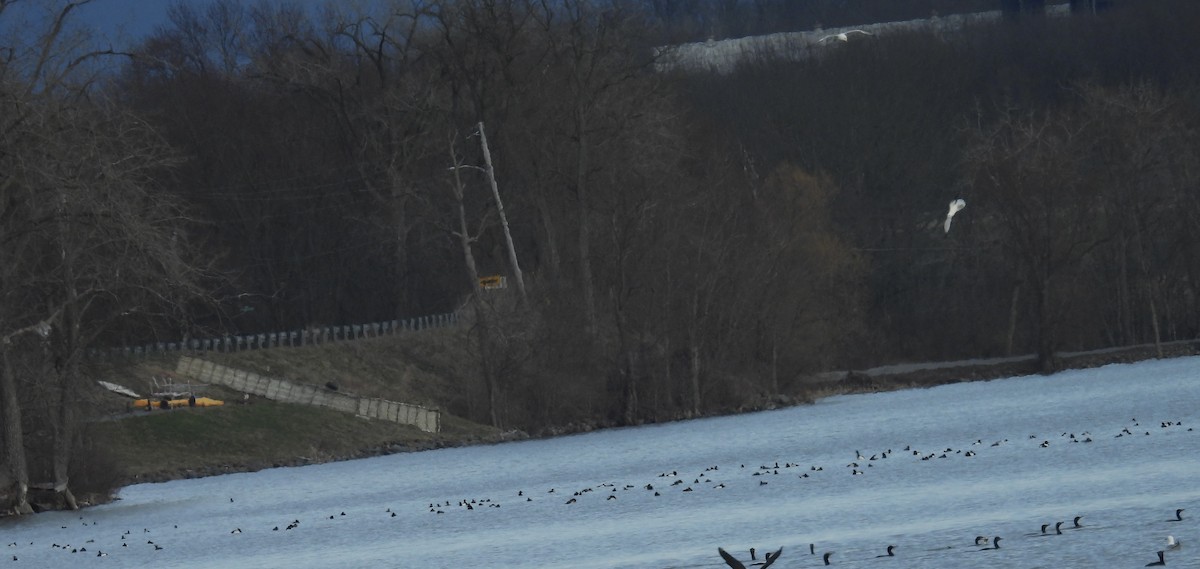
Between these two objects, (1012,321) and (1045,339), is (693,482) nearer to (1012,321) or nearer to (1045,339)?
(1045,339)

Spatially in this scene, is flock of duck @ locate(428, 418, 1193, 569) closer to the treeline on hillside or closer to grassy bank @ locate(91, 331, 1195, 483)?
the treeline on hillside

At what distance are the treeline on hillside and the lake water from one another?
598 cm

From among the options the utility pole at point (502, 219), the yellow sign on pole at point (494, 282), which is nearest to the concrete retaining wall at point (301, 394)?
the utility pole at point (502, 219)

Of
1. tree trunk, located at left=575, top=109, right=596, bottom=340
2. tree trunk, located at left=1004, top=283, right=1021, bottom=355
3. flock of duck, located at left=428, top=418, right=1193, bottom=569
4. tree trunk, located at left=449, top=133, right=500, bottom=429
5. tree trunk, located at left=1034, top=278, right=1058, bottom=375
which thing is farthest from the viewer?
tree trunk, located at left=1004, top=283, right=1021, bottom=355

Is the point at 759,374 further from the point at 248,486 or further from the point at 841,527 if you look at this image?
the point at 841,527

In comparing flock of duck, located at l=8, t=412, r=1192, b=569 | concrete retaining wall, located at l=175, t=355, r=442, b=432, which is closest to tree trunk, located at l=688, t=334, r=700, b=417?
concrete retaining wall, located at l=175, t=355, r=442, b=432

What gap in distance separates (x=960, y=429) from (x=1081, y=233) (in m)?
30.5

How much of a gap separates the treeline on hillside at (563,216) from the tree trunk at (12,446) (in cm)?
6

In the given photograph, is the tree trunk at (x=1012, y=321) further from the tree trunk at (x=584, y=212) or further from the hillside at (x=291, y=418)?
the hillside at (x=291, y=418)

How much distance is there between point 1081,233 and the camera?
73.9 meters

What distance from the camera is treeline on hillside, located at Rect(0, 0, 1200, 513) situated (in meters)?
42.7

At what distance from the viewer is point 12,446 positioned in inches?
1636

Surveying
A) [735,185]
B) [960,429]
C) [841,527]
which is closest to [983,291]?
[735,185]

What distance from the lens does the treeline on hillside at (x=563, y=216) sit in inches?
1679
